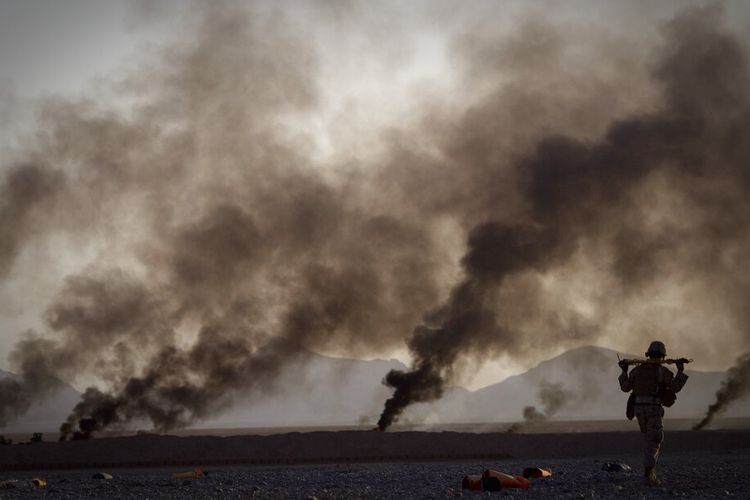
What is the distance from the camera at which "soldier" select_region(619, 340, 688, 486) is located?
1969 cm

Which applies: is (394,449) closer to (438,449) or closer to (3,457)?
(438,449)

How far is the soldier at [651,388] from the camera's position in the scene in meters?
19.7

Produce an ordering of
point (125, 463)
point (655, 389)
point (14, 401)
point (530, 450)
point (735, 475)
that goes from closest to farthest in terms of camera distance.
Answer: point (655, 389) → point (735, 475) → point (125, 463) → point (530, 450) → point (14, 401)

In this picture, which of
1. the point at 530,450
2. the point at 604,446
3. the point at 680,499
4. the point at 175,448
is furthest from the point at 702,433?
the point at 680,499

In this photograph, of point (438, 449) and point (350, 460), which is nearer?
point (350, 460)

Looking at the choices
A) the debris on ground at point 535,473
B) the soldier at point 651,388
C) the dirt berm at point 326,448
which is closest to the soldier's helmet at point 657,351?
the soldier at point 651,388

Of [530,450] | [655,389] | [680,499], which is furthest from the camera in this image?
[530,450]

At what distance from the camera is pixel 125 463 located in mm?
46562

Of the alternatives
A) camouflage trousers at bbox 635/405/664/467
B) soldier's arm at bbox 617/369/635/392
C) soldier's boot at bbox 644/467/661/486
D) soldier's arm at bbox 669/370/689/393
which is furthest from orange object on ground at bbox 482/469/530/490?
soldier's arm at bbox 669/370/689/393

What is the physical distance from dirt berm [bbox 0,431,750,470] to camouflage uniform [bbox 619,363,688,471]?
2832 cm

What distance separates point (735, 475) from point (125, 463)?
34626 millimetres

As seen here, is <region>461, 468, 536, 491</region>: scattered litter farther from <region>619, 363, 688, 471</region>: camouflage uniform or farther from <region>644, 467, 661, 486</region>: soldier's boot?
<region>619, 363, 688, 471</region>: camouflage uniform

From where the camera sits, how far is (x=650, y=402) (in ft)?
66.2

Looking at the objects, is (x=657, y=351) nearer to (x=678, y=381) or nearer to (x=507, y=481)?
(x=678, y=381)
